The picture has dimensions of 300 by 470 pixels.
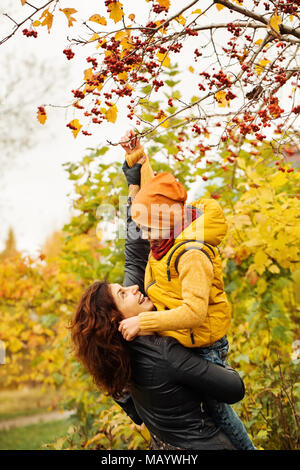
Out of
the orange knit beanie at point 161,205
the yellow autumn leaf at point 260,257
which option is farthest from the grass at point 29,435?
the orange knit beanie at point 161,205

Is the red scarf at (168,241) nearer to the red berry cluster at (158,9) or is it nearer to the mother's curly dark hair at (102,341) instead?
the mother's curly dark hair at (102,341)

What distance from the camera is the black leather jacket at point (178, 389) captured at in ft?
6.07

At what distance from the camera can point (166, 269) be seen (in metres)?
1.89

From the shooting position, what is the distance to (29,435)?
9344mm

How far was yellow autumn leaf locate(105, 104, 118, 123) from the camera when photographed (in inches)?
94.7

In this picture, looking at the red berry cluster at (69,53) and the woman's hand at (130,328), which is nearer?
the woman's hand at (130,328)

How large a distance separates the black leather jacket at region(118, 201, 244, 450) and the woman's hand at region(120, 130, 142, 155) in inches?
36.4

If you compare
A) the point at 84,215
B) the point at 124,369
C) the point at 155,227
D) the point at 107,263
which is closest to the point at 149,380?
the point at 124,369

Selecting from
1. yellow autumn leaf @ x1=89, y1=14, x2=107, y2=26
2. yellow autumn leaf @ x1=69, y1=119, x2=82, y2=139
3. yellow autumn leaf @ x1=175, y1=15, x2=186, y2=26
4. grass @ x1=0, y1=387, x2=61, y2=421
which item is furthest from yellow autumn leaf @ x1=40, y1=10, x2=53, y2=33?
grass @ x1=0, y1=387, x2=61, y2=421

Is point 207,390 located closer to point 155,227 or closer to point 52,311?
point 155,227

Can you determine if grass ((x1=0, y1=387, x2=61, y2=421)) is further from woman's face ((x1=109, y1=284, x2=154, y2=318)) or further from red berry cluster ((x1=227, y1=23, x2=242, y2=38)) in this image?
red berry cluster ((x1=227, y1=23, x2=242, y2=38))

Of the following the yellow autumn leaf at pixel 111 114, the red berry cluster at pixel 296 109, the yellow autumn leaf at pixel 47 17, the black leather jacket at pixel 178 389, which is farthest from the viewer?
the red berry cluster at pixel 296 109

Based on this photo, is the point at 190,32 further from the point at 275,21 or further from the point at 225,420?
the point at 225,420
